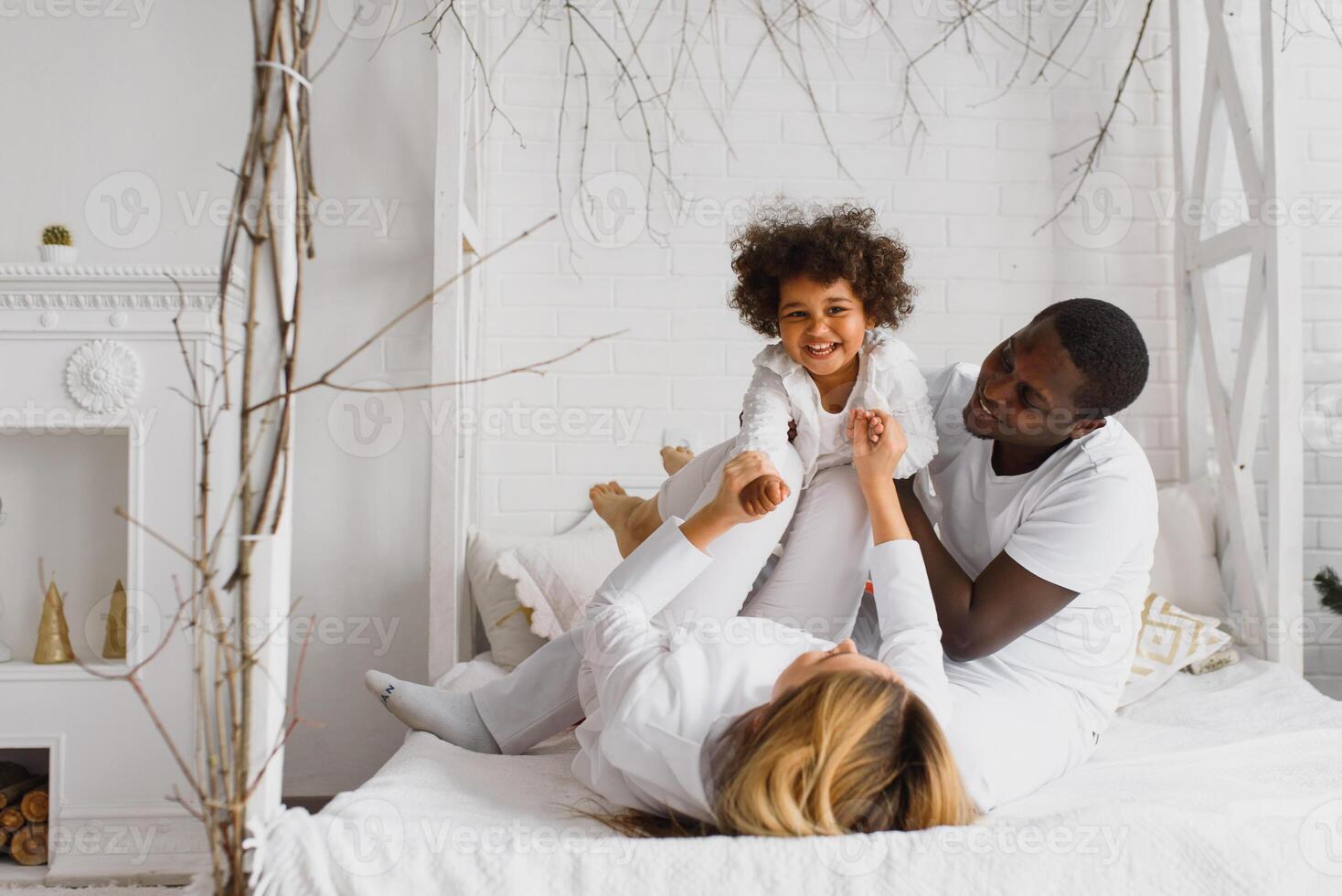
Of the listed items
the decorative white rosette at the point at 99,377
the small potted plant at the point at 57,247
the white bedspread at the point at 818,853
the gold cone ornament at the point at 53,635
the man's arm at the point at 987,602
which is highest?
the small potted plant at the point at 57,247

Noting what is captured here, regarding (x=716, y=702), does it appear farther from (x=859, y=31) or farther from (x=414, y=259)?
(x=859, y=31)

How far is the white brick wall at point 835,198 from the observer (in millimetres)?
2750

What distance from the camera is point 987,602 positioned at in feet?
5.27

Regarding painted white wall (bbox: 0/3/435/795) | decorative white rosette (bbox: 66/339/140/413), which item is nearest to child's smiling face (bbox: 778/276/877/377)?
painted white wall (bbox: 0/3/435/795)

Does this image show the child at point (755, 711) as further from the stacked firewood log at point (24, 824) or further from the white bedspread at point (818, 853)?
the stacked firewood log at point (24, 824)

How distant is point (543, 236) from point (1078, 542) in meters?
1.70

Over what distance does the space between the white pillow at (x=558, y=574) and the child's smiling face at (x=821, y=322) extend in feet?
2.85

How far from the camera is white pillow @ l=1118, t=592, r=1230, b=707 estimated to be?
218 cm

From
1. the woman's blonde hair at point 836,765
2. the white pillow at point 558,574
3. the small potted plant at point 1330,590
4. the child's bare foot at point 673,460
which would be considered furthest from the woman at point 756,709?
the small potted plant at point 1330,590

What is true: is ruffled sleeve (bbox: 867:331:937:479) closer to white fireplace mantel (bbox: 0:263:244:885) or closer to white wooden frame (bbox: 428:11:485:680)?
white wooden frame (bbox: 428:11:485:680)

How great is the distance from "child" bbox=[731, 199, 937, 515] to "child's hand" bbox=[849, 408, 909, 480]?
4.6 inches

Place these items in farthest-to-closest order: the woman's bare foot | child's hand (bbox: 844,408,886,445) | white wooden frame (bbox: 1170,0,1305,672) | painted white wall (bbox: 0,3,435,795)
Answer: painted white wall (bbox: 0,3,435,795) < white wooden frame (bbox: 1170,0,1305,672) < the woman's bare foot < child's hand (bbox: 844,408,886,445)

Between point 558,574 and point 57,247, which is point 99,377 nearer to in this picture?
point 57,247

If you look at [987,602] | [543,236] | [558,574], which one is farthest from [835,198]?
[987,602]
